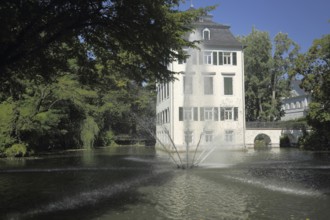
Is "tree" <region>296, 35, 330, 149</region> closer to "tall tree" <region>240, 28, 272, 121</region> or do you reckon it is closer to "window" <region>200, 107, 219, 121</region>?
"window" <region>200, 107, 219, 121</region>

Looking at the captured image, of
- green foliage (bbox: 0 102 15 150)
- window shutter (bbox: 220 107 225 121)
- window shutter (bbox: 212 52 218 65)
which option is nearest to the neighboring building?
window shutter (bbox: 220 107 225 121)

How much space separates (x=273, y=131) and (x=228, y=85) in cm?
1454

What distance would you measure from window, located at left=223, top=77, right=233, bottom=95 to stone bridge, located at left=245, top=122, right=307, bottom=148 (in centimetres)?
1086

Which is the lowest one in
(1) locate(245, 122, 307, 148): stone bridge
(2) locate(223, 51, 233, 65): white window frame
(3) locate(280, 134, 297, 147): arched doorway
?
(3) locate(280, 134, 297, 147): arched doorway

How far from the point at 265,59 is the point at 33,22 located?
60.7 meters

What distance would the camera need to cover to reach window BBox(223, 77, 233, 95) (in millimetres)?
44469

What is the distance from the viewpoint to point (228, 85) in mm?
44562

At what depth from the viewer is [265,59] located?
6638 cm

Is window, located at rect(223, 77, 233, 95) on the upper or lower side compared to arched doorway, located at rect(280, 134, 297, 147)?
upper

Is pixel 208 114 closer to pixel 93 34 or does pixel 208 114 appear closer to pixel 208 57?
pixel 208 57

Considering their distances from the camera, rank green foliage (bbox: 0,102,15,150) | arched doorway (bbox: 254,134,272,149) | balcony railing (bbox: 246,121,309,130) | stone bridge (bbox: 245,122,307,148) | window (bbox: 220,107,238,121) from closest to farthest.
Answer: green foliage (bbox: 0,102,15,150)
window (bbox: 220,107,238,121)
arched doorway (bbox: 254,134,272,149)
balcony railing (bbox: 246,121,309,130)
stone bridge (bbox: 245,122,307,148)

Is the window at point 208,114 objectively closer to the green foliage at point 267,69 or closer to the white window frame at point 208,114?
the white window frame at point 208,114

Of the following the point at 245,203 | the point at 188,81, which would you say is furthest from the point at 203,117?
the point at 245,203

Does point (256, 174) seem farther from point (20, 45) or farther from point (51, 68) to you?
point (20, 45)
